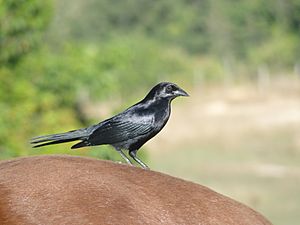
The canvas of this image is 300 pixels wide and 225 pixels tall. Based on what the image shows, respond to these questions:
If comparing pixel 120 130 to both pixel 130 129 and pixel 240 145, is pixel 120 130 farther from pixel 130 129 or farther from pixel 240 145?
pixel 240 145

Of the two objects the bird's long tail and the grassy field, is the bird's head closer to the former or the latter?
the bird's long tail

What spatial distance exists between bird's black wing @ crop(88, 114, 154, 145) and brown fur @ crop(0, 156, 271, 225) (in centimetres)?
43

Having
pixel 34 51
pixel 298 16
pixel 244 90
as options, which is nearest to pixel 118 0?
pixel 298 16

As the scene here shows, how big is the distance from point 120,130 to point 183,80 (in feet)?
113

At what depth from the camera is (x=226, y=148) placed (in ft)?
91.6

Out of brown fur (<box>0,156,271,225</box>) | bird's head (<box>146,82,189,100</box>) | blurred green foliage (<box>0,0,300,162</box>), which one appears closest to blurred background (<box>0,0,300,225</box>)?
blurred green foliage (<box>0,0,300,162</box>)

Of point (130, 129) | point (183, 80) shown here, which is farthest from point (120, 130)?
point (183, 80)

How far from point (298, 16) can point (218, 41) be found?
7954mm

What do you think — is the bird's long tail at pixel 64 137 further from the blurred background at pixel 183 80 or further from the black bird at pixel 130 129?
the blurred background at pixel 183 80

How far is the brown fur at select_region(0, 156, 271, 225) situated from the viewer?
1.84 meters

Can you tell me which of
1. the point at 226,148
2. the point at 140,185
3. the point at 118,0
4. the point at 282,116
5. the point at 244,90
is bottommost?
the point at 140,185

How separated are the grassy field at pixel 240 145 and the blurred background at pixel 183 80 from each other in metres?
0.05

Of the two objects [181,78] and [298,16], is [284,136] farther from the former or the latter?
[298,16]

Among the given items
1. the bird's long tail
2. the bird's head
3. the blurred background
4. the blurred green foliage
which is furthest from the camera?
the blurred background
